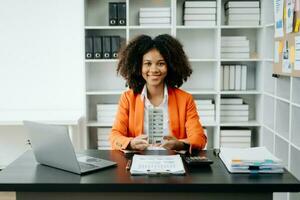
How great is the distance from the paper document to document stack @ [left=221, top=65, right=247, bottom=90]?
223 centimetres

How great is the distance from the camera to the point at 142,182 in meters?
1.59

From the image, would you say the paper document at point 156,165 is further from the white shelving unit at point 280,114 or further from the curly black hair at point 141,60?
the white shelving unit at point 280,114

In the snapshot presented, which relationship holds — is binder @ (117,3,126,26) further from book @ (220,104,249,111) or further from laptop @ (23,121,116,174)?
laptop @ (23,121,116,174)

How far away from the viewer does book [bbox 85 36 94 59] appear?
12.8 feet

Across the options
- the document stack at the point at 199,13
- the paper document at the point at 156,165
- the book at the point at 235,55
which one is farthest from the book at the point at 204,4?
the paper document at the point at 156,165

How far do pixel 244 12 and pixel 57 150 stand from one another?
9.11 feet

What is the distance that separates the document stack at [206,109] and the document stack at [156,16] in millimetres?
823

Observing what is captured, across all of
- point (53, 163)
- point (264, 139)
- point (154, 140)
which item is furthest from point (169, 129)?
point (264, 139)

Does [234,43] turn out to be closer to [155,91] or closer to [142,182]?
[155,91]

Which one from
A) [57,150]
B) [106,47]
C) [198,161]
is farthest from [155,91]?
[106,47]

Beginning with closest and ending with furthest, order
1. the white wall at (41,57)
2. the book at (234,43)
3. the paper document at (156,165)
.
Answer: the paper document at (156,165)
the book at (234,43)
the white wall at (41,57)

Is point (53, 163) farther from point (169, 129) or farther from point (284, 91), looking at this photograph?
point (284, 91)

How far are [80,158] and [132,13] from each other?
8.20 feet

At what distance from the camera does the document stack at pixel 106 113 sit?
406cm
